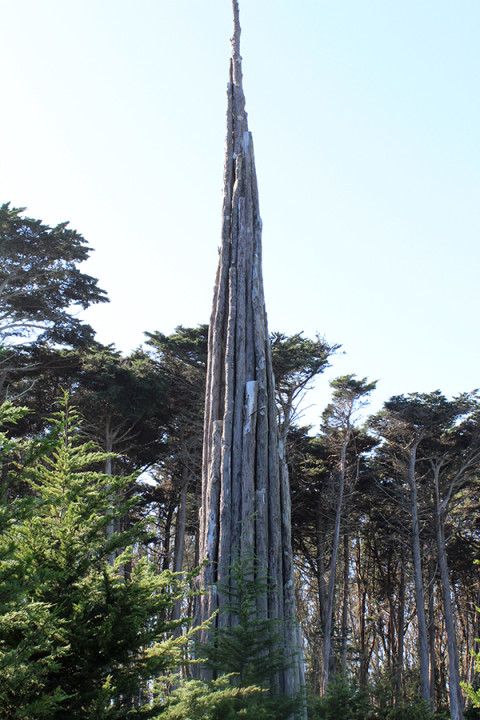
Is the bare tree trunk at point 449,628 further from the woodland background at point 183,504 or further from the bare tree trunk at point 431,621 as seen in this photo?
the bare tree trunk at point 431,621

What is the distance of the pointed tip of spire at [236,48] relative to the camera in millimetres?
10156

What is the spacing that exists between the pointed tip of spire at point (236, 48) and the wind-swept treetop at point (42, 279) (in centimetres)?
570

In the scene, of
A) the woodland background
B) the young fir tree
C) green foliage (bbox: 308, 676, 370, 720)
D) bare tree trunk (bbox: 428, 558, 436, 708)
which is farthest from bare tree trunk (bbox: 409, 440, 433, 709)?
the young fir tree

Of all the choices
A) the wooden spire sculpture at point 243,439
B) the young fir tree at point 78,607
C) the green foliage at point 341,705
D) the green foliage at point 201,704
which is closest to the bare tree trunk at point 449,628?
the green foliage at point 341,705

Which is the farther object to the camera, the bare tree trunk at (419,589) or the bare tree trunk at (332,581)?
the bare tree trunk at (419,589)

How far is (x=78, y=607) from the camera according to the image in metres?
2.98

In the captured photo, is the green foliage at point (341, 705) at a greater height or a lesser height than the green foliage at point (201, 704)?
lesser

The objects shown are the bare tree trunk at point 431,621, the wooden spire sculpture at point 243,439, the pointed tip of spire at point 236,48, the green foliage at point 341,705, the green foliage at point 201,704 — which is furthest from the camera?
the bare tree trunk at point 431,621

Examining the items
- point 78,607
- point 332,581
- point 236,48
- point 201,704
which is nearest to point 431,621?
point 332,581

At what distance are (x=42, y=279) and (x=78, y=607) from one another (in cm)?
1228

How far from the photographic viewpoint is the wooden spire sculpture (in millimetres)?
6996

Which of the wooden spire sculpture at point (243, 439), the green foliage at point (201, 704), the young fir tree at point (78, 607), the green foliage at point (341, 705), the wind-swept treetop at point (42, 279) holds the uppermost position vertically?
the wind-swept treetop at point (42, 279)

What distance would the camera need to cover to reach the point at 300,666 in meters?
7.10

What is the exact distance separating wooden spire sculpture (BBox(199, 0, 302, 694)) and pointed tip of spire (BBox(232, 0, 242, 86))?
158 centimetres
